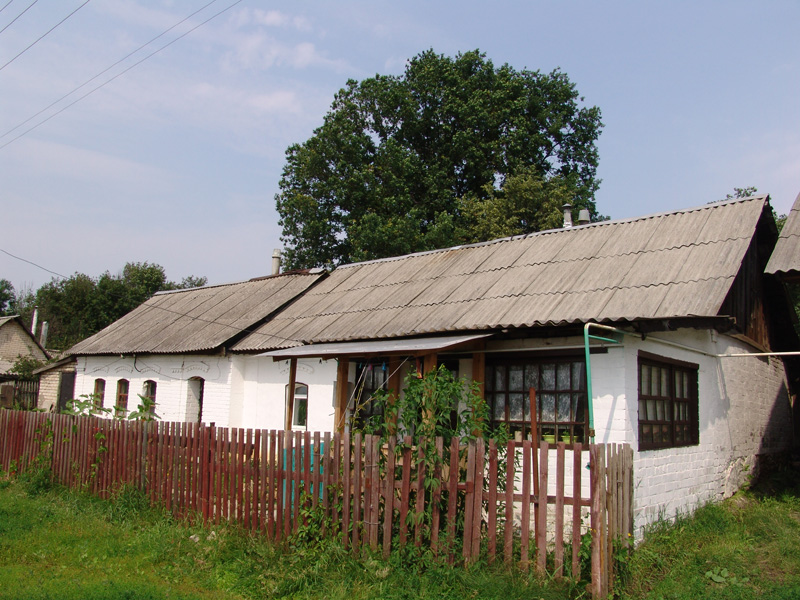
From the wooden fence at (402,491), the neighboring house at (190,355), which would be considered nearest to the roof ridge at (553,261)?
the neighboring house at (190,355)

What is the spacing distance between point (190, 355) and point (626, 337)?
10.7 meters

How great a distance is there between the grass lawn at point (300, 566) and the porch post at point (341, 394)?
140 inches

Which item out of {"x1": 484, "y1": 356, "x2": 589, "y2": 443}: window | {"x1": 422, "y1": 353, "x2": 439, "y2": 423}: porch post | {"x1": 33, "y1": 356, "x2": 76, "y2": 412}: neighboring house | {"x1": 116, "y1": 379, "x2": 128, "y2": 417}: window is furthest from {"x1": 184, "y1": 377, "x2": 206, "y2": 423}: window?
{"x1": 484, "y1": 356, "x2": 589, "y2": 443}: window

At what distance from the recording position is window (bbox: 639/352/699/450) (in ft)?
27.5

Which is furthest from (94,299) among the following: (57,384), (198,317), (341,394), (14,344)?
(341,394)

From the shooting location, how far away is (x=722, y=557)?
6965 millimetres

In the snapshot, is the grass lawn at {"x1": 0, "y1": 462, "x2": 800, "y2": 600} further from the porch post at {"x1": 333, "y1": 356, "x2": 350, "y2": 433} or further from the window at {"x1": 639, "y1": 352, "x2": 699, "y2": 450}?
the porch post at {"x1": 333, "y1": 356, "x2": 350, "y2": 433}

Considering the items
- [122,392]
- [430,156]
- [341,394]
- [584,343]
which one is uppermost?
[430,156]

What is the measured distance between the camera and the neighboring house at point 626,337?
26.4 ft

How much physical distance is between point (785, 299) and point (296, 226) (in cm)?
2007

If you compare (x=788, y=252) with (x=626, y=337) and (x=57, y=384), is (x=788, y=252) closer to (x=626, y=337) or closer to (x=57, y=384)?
(x=626, y=337)

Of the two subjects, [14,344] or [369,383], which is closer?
[369,383]

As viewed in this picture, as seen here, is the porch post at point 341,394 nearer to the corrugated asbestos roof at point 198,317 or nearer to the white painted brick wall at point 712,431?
the corrugated asbestos roof at point 198,317

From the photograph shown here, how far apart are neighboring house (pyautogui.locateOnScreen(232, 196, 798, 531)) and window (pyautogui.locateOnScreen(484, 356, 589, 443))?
0.7 inches
